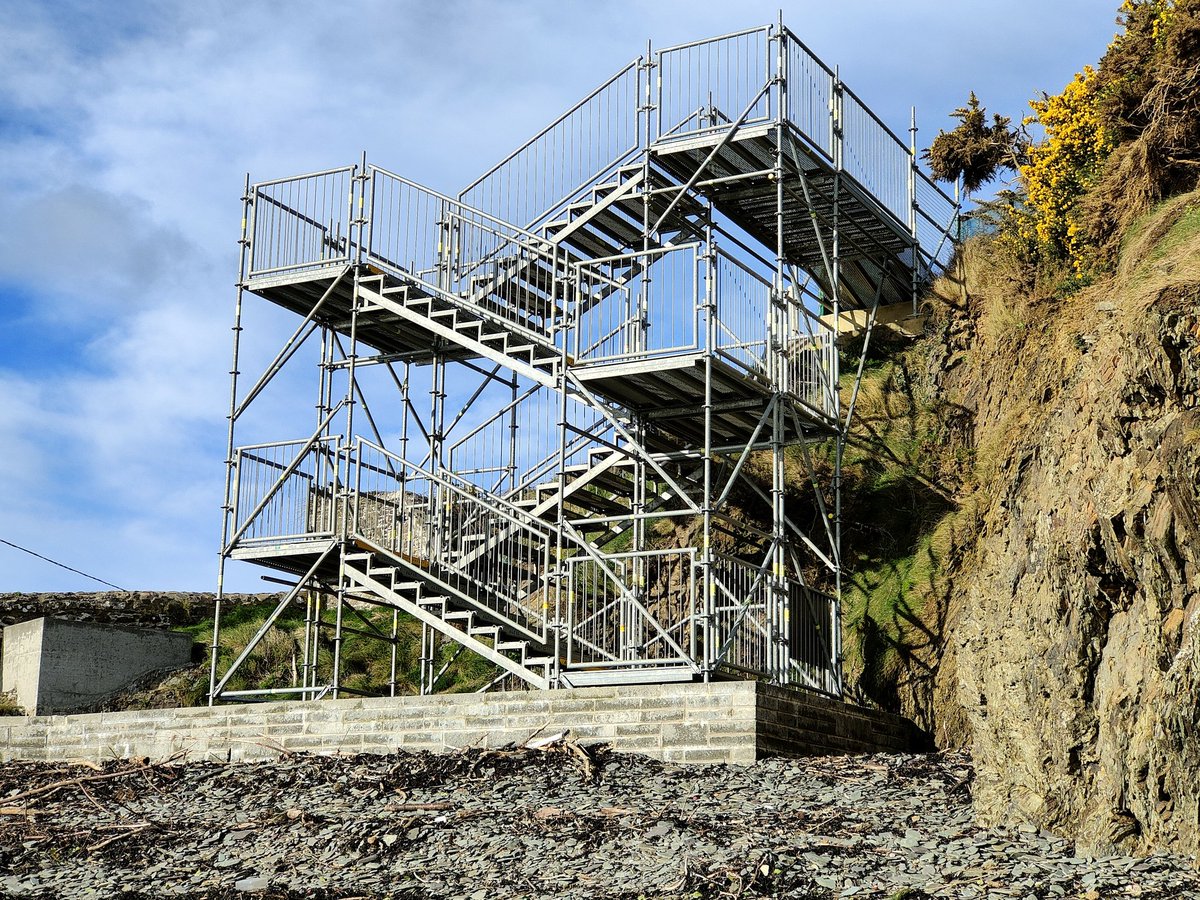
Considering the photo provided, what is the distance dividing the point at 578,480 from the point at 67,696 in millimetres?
7825

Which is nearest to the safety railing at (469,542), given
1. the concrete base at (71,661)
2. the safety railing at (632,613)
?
the safety railing at (632,613)

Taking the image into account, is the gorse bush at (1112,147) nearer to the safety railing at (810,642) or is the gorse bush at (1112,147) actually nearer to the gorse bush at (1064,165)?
the gorse bush at (1064,165)

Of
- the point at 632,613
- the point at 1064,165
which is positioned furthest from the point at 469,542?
the point at 1064,165

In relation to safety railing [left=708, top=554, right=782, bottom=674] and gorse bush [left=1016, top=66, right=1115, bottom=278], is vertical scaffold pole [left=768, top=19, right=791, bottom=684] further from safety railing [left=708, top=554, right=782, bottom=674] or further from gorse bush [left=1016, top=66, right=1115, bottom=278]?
gorse bush [left=1016, top=66, right=1115, bottom=278]

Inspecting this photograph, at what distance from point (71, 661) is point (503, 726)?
8.85 m

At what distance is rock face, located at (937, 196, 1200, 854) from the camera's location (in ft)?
33.1

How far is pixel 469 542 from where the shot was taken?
1878 centimetres

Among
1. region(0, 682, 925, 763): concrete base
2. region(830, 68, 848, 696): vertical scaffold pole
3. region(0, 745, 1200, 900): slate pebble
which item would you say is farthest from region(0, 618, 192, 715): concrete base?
region(830, 68, 848, 696): vertical scaffold pole

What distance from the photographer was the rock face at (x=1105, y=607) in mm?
10102

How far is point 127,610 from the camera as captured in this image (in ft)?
85.0

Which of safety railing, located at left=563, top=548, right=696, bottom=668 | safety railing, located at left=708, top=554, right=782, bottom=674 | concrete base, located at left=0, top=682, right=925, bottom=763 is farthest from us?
safety railing, located at left=563, top=548, right=696, bottom=668

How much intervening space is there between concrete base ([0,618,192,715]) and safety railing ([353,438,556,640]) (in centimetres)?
499

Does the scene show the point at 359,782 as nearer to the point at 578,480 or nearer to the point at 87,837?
the point at 87,837

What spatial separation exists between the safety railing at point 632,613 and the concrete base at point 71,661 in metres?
6.78
